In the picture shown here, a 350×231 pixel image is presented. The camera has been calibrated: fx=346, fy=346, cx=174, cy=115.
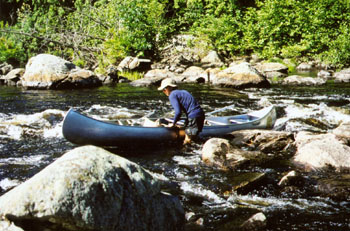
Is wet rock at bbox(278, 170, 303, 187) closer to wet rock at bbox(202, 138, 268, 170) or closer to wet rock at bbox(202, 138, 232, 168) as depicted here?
wet rock at bbox(202, 138, 268, 170)

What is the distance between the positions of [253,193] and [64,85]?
12.6 metres

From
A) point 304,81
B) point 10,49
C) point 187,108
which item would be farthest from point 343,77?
point 10,49

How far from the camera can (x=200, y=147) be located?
704 centimetres

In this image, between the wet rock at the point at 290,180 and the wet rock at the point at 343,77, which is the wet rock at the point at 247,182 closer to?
the wet rock at the point at 290,180

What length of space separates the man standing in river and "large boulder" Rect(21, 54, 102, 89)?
9.41m

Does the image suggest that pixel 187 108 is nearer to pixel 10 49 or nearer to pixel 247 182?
pixel 247 182

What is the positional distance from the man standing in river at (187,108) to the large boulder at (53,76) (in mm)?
9409

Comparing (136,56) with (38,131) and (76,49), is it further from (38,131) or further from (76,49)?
(38,131)

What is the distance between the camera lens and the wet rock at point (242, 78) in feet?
48.2

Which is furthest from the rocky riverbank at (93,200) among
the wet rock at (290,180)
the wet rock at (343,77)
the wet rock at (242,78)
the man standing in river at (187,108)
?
the wet rock at (343,77)

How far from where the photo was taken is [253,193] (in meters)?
4.58

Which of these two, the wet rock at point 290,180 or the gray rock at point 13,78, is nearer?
the wet rock at point 290,180

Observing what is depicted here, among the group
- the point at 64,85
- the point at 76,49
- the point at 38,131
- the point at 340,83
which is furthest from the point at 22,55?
the point at 340,83

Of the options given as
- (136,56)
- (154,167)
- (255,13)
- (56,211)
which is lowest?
(154,167)
